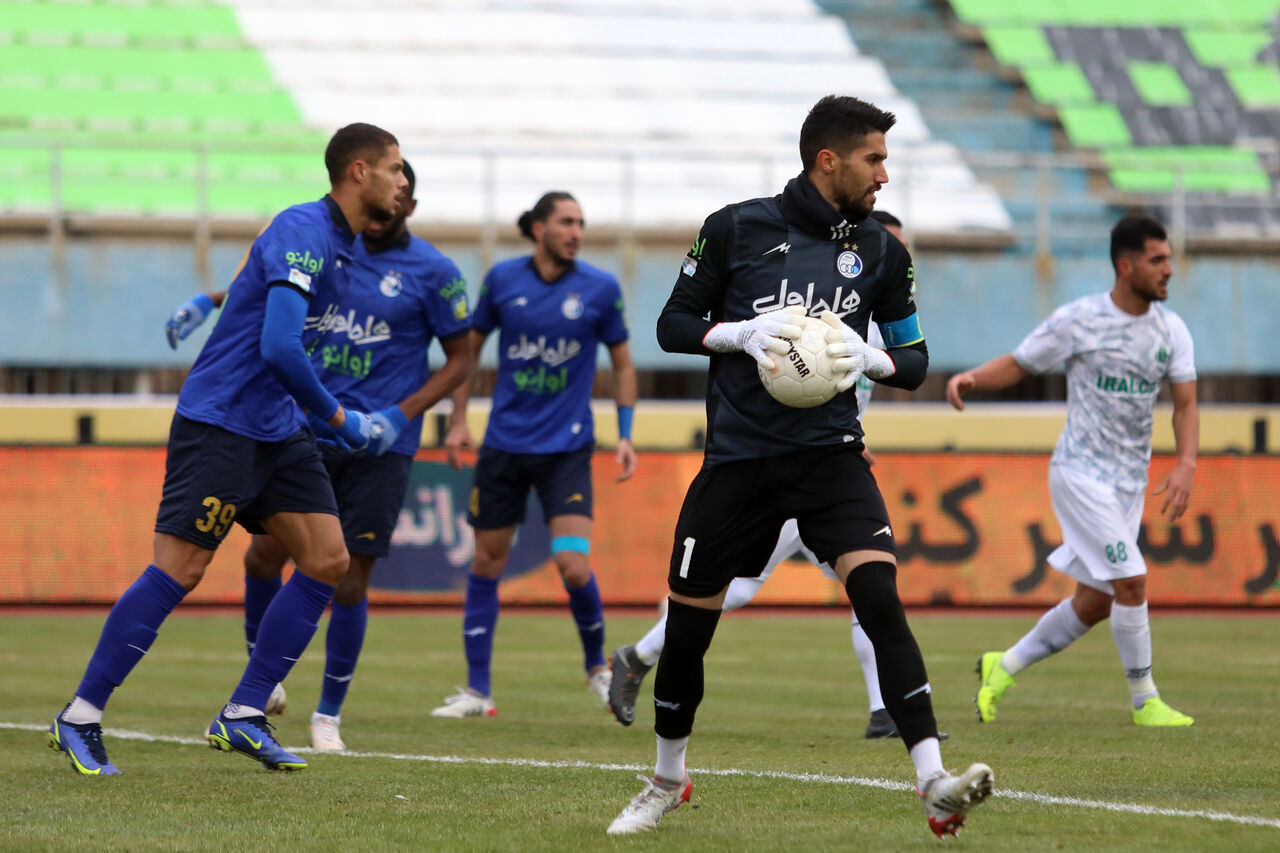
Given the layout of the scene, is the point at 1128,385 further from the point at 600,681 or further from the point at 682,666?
the point at 682,666

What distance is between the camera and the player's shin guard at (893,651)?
15.0 ft

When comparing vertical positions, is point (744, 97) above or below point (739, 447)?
above

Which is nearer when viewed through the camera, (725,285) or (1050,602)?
(725,285)

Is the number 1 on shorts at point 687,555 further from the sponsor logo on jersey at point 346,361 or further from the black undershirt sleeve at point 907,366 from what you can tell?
the sponsor logo on jersey at point 346,361

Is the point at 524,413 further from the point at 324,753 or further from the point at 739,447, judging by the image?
the point at 739,447

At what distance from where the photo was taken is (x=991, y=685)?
787 centimetres

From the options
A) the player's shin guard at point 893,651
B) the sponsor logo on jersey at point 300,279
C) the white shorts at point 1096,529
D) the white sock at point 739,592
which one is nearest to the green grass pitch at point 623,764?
the player's shin guard at point 893,651

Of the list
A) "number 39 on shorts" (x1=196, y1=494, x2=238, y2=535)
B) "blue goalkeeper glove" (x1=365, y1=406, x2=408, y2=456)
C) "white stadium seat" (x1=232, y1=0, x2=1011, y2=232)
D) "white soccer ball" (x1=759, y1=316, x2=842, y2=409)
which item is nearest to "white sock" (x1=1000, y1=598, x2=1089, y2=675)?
"blue goalkeeper glove" (x1=365, y1=406, x2=408, y2=456)

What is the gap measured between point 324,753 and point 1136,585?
3.79 meters

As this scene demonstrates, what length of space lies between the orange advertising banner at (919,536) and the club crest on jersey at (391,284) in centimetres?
732

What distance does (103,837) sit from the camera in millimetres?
4684

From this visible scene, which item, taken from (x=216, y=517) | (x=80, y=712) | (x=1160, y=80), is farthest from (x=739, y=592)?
(x=1160, y=80)

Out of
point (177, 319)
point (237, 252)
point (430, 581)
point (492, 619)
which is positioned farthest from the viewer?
A: point (237, 252)

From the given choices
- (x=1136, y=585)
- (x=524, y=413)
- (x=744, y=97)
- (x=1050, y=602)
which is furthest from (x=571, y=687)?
(x=744, y=97)
